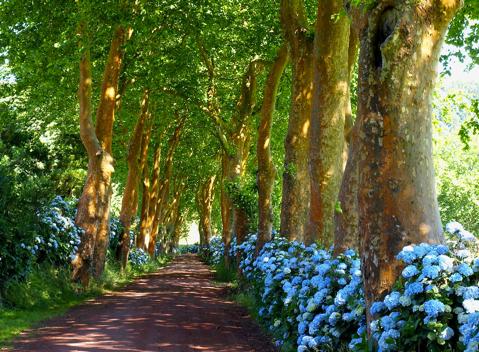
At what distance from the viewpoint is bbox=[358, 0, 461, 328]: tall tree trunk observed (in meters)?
6.43

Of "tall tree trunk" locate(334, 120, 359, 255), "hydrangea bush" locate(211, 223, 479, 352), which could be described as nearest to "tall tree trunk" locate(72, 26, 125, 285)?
"tall tree trunk" locate(334, 120, 359, 255)

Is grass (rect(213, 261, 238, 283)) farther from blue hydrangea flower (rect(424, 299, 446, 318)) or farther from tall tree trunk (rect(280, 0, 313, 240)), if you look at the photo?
blue hydrangea flower (rect(424, 299, 446, 318))

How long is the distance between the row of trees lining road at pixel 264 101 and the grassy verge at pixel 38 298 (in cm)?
86

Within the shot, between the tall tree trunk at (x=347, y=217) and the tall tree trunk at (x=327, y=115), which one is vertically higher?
the tall tree trunk at (x=327, y=115)

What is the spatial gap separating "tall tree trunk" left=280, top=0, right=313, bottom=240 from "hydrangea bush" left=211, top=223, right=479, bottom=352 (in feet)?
20.3

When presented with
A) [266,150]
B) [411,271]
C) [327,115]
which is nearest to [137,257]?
[266,150]

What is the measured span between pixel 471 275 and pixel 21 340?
737 centimetres

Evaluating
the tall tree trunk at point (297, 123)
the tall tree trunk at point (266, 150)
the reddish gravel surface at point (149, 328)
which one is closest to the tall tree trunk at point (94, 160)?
the reddish gravel surface at point (149, 328)

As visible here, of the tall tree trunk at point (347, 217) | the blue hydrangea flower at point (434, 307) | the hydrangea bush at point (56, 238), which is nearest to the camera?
the blue hydrangea flower at point (434, 307)

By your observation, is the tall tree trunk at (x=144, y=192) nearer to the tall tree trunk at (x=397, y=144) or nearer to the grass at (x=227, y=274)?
the grass at (x=227, y=274)

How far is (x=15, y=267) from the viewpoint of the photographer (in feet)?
44.5

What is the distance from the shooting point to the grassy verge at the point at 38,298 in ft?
37.6

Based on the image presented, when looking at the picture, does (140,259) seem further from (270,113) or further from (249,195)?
(270,113)

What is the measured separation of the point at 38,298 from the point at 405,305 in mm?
10927
